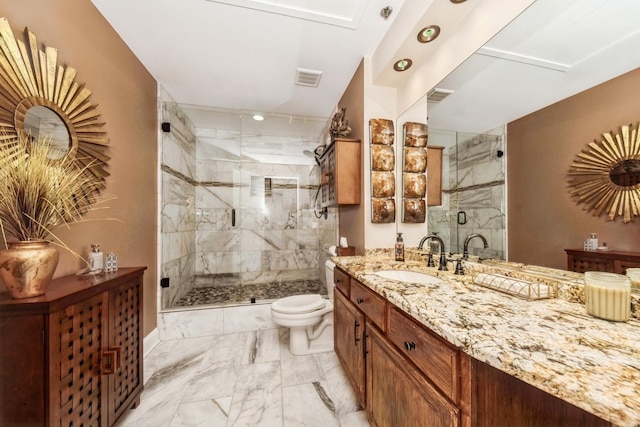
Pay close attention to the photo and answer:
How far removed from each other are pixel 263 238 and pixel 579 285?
354 cm

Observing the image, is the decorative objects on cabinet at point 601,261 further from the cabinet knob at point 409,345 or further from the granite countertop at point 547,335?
the cabinet knob at point 409,345

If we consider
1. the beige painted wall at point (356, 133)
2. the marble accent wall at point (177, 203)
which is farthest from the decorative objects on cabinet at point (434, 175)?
the marble accent wall at point (177, 203)

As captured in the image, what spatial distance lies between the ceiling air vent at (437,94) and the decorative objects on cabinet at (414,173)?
0.62 feet

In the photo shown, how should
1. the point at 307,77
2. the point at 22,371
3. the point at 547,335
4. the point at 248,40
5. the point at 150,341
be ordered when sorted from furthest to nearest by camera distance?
the point at 307,77 < the point at 150,341 < the point at 248,40 < the point at 22,371 < the point at 547,335

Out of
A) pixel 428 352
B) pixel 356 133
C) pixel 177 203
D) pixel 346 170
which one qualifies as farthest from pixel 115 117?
pixel 428 352

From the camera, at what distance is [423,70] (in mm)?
1835

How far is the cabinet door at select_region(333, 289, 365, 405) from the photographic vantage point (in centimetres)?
138

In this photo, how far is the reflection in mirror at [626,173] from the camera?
0.77 m

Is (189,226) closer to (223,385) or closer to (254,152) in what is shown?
(254,152)

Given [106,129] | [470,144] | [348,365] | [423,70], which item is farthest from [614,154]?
[106,129]

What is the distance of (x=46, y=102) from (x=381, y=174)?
7.14 ft

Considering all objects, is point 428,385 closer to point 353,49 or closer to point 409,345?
point 409,345

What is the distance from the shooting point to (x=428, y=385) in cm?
81

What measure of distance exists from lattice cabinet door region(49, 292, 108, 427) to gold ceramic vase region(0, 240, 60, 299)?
0.47 ft
